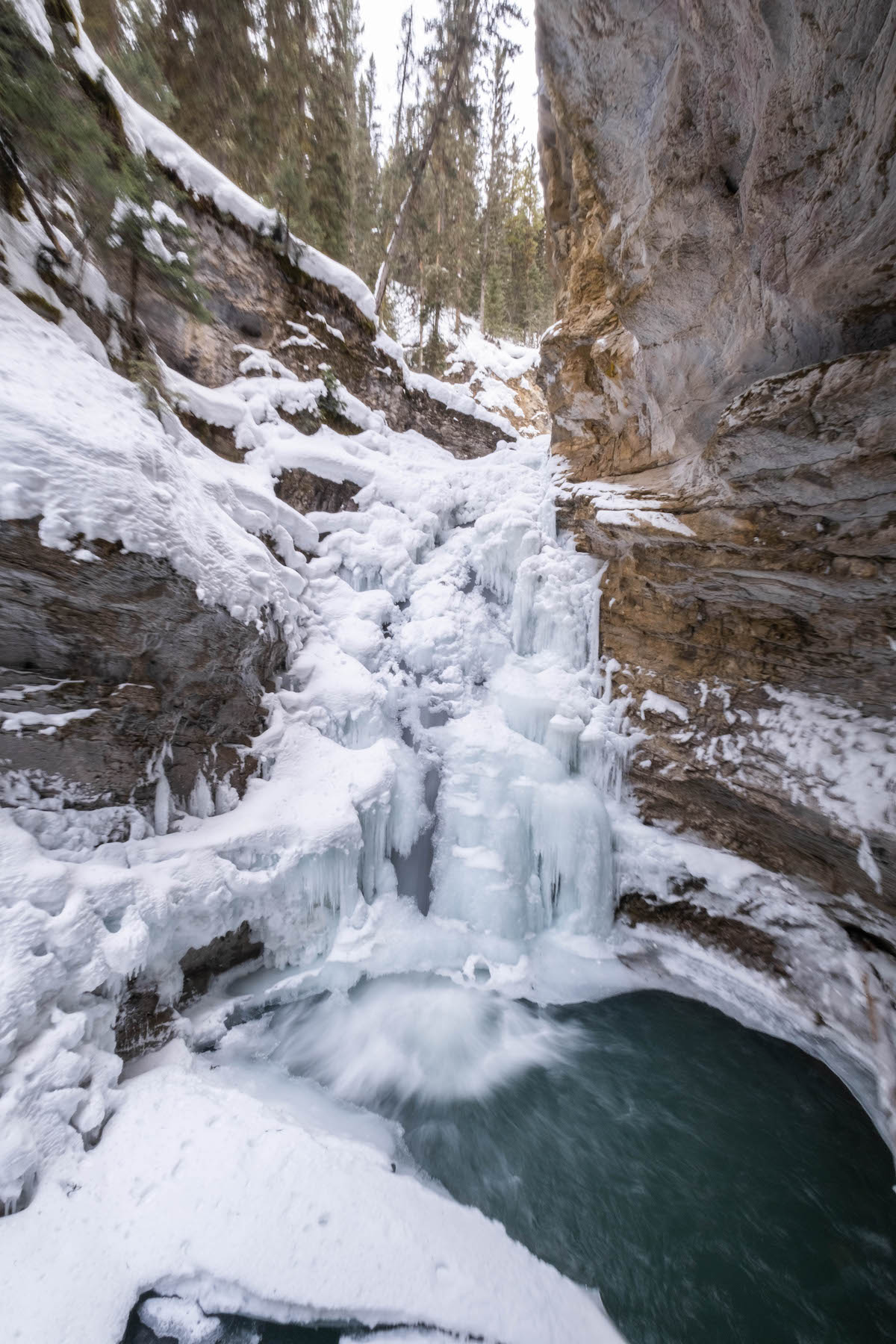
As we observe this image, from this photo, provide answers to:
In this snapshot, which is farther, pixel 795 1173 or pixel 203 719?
pixel 203 719

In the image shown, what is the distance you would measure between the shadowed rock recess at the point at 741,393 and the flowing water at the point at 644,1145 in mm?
2032

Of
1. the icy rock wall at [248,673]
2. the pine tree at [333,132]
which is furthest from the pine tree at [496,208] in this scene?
the icy rock wall at [248,673]

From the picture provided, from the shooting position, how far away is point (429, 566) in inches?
327

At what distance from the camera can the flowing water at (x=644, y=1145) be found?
3.09 metres

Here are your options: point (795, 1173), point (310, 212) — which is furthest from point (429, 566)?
point (310, 212)

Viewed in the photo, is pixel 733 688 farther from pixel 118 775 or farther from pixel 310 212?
pixel 310 212

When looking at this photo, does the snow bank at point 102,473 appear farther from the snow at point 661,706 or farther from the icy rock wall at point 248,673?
the snow at point 661,706

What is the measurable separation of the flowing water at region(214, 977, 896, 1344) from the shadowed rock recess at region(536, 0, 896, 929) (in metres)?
2.03

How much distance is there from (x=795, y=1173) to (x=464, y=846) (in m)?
3.85

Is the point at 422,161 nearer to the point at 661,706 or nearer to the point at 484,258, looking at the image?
the point at 484,258

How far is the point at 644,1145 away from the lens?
3975 millimetres

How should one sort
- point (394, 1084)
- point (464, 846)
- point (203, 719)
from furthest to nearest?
point (464, 846) → point (203, 719) → point (394, 1084)

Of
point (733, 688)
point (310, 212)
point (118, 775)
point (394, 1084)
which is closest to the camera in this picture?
point (118, 775)

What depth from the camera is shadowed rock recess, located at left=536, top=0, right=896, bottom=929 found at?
2275 mm
